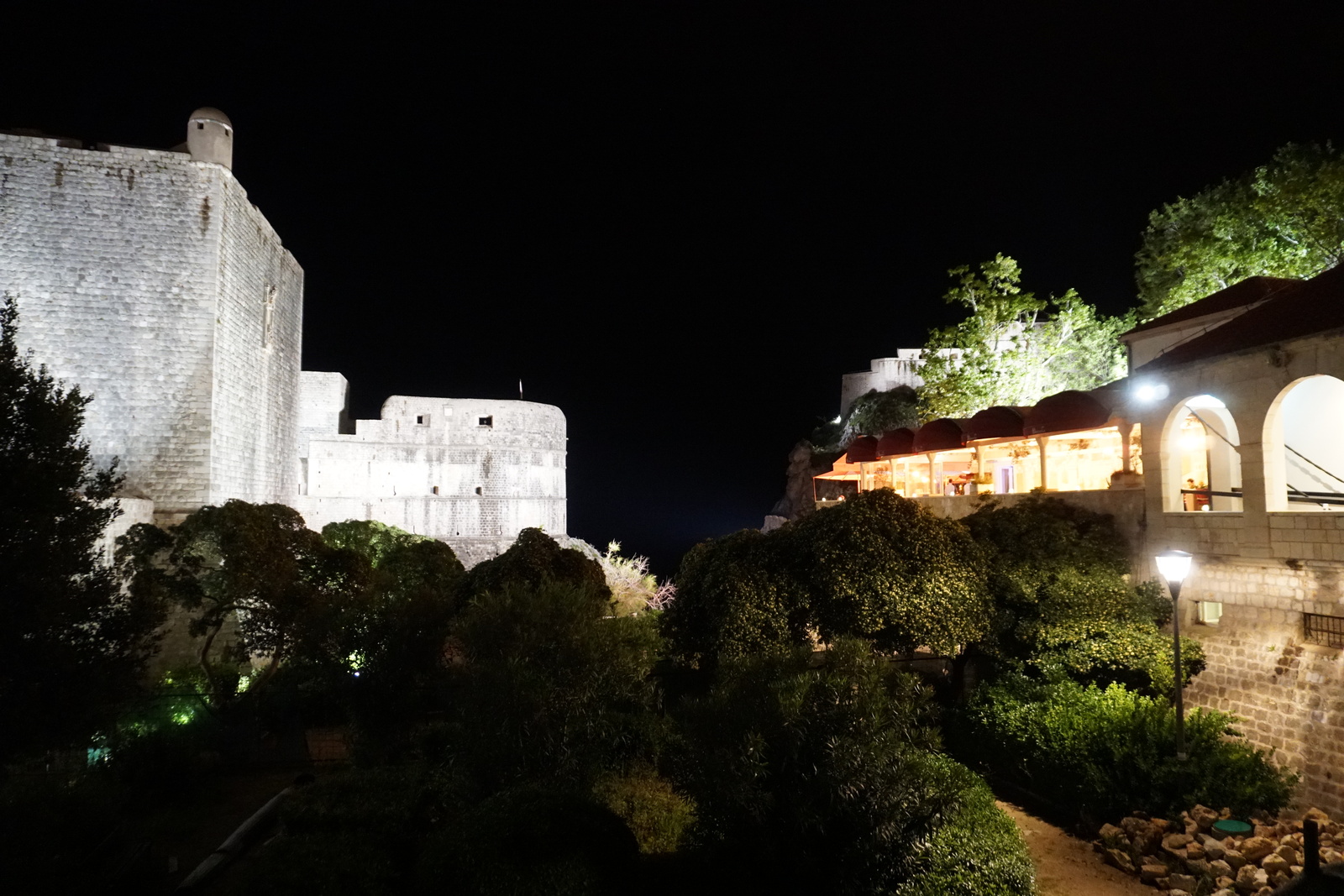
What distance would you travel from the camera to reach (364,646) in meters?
11.2

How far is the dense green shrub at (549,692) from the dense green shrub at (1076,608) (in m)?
5.48

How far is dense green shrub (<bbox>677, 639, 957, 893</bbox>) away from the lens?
5875 millimetres

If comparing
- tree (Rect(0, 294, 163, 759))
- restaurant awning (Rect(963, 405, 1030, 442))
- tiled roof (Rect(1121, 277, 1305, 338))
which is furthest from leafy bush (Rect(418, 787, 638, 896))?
tiled roof (Rect(1121, 277, 1305, 338))

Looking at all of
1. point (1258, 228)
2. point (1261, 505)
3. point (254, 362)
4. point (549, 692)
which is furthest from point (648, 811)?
point (1258, 228)

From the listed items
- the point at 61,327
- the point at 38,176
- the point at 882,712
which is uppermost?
the point at 38,176

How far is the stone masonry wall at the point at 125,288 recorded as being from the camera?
14906 millimetres

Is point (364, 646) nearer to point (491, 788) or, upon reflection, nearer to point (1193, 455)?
point (491, 788)

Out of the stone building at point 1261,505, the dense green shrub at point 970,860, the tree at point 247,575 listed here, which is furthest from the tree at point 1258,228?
the tree at point 247,575

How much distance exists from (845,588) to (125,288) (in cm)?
1554

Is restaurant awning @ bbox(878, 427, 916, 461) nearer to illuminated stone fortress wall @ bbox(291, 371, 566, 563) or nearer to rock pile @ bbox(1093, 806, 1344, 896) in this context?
rock pile @ bbox(1093, 806, 1344, 896)

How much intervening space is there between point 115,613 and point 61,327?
9.45 meters

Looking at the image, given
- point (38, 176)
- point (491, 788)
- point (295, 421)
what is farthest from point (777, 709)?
point (295, 421)

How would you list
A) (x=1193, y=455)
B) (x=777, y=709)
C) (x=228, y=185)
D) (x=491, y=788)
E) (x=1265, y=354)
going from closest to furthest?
(x=777, y=709) < (x=491, y=788) < (x=1265, y=354) < (x=1193, y=455) < (x=228, y=185)

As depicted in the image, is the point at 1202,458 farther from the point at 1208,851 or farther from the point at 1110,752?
the point at 1208,851
